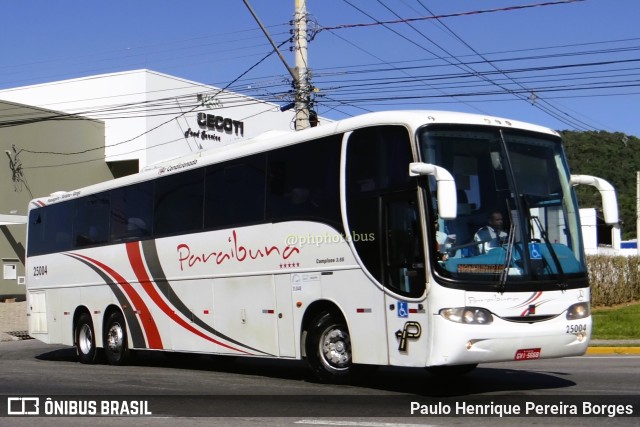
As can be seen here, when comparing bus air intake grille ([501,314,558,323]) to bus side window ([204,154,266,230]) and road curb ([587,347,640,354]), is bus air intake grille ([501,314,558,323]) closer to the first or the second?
bus side window ([204,154,266,230])

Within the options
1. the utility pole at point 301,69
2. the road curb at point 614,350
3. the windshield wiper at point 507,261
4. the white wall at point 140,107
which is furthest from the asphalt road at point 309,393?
the white wall at point 140,107

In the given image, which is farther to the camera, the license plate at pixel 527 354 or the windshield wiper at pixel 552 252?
the windshield wiper at pixel 552 252

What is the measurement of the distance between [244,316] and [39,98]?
35.5m

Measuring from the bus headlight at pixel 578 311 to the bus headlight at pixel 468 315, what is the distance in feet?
4.16

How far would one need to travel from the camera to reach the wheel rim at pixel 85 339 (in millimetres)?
18000

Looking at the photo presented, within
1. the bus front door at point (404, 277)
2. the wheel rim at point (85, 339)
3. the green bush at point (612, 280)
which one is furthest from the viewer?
the green bush at point (612, 280)

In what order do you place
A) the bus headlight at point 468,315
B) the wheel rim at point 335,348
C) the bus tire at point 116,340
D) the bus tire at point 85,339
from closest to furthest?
the bus headlight at point 468,315 < the wheel rim at point 335,348 < the bus tire at point 116,340 < the bus tire at point 85,339

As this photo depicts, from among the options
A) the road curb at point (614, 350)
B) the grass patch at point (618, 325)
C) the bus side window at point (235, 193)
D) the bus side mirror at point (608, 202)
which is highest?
the bus side window at point (235, 193)

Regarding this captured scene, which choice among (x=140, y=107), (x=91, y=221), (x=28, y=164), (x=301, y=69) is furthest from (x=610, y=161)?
(x=91, y=221)

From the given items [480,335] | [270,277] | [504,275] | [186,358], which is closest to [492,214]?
[504,275]

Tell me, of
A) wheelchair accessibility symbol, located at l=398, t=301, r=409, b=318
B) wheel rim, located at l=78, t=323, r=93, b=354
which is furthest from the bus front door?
wheel rim, located at l=78, t=323, r=93, b=354

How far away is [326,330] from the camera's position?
38.8 ft

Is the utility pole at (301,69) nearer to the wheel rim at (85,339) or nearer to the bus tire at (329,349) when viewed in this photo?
the wheel rim at (85,339)

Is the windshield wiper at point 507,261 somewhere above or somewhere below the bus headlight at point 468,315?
above
